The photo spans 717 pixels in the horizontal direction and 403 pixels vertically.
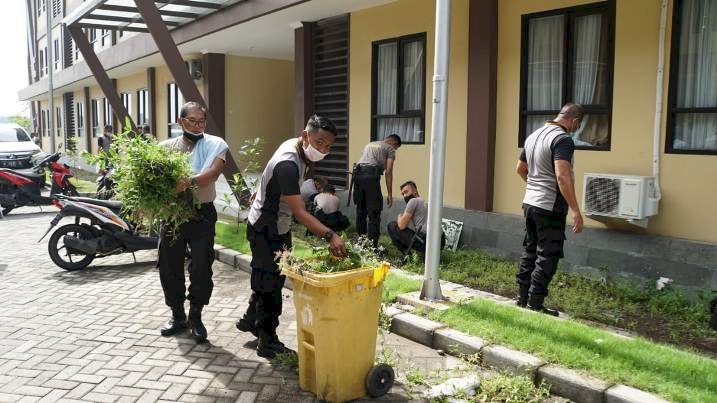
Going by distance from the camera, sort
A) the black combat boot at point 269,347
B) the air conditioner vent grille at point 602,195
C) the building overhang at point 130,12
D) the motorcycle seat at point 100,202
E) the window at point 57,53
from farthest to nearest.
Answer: the window at point 57,53 → the building overhang at point 130,12 → the motorcycle seat at point 100,202 → the air conditioner vent grille at point 602,195 → the black combat boot at point 269,347

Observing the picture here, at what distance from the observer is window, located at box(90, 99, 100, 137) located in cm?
2477

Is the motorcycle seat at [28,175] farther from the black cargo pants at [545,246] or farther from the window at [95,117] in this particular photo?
the window at [95,117]

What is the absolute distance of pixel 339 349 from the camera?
356cm

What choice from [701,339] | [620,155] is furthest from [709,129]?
[701,339]

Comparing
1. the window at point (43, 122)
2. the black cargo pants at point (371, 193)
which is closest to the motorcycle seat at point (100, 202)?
the black cargo pants at point (371, 193)

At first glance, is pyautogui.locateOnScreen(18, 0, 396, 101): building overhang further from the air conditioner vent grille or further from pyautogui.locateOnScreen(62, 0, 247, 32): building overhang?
Result: the air conditioner vent grille

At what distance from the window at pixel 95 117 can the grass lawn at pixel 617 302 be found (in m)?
21.5

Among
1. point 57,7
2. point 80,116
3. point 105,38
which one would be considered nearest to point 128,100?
point 105,38

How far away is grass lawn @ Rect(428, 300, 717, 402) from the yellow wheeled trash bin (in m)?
1.14

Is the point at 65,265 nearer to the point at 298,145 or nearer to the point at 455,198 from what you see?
the point at 298,145

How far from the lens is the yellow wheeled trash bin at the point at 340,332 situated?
3.47 metres

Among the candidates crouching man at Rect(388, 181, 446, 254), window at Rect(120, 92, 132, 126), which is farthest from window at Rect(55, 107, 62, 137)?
crouching man at Rect(388, 181, 446, 254)

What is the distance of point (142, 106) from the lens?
19828mm

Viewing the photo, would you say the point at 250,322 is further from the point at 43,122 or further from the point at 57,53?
the point at 43,122
